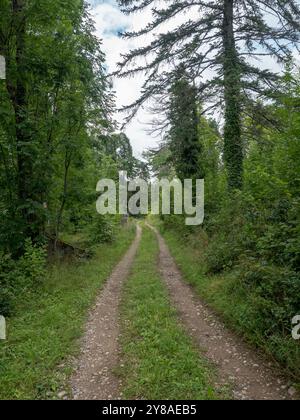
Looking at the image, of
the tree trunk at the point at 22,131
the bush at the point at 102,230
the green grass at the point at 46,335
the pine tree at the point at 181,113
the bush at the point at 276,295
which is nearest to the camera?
the green grass at the point at 46,335

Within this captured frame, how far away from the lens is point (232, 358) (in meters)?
5.47

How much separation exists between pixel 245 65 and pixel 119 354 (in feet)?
40.5

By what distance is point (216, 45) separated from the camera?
45.5ft

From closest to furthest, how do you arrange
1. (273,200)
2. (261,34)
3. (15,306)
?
(15,306) < (273,200) < (261,34)

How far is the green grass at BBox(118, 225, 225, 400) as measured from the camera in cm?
457

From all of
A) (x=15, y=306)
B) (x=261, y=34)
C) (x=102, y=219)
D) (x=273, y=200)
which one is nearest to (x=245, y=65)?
→ (x=261, y=34)

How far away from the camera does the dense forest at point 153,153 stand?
6.07 meters

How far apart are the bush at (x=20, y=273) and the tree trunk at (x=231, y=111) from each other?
8861 millimetres

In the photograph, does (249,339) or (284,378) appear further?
(249,339)

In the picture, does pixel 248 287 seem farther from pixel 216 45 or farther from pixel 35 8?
pixel 216 45

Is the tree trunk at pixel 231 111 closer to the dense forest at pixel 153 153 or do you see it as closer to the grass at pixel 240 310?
the dense forest at pixel 153 153

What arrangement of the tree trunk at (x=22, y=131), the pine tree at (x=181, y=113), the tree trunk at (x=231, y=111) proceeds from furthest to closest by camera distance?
the pine tree at (x=181, y=113) < the tree trunk at (x=231, y=111) < the tree trunk at (x=22, y=131)

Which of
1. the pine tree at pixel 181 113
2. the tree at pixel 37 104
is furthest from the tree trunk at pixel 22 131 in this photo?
the pine tree at pixel 181 113

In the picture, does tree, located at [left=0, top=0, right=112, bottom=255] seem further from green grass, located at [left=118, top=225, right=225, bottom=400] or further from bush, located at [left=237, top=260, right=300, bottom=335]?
bush, located at [left=237, top=260, right=300, bottom=335]
